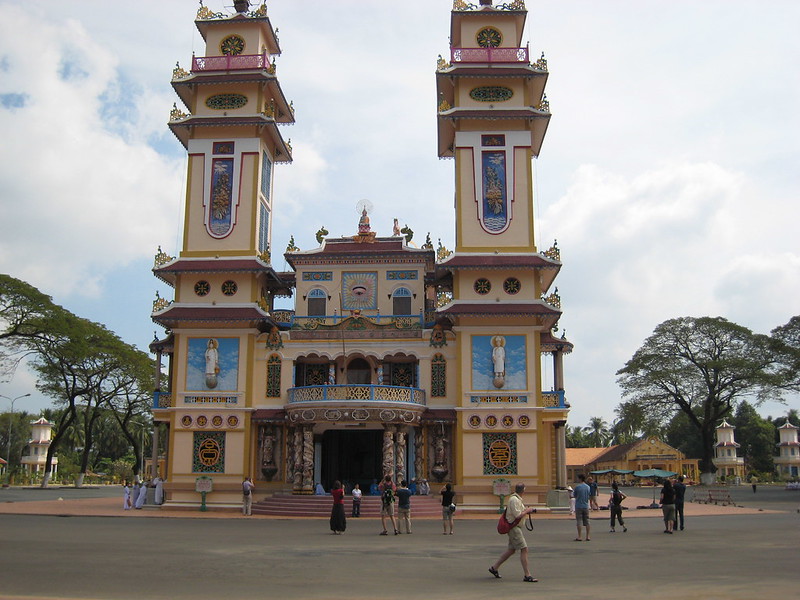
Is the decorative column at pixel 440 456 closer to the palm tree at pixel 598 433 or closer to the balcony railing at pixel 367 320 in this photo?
the balcony railing at pixel 367 320

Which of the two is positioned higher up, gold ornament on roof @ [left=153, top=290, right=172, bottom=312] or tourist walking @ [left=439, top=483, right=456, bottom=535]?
gold ornament on roof @ [left=153, top=290, right=172, bottom=312]

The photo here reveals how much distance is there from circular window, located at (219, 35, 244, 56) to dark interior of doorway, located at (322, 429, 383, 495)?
702 inches

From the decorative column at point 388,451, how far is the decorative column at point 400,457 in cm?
25

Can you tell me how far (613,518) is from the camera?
21.3 m

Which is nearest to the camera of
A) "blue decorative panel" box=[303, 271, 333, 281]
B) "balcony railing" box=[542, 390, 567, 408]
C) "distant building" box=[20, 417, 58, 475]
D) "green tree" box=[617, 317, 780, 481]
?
"balcony railing" box=[542, 390, 567, 408]

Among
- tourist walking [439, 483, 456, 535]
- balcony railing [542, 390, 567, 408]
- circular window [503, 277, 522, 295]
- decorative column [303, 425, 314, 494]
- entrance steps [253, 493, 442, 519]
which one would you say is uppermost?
circular window [503, 277, 522, 295]

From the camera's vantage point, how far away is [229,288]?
113ft

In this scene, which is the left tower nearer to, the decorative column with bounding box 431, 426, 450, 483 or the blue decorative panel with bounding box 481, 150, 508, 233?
the decorative column with bounding box 431, 426, 450, 483

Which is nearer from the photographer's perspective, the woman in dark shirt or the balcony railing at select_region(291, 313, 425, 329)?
the woman in dark shirt

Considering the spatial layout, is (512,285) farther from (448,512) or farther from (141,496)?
(141,496)

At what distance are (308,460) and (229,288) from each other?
8146 millimetres

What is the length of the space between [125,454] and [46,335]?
42857 mm

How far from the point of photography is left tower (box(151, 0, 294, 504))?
33.1 metres

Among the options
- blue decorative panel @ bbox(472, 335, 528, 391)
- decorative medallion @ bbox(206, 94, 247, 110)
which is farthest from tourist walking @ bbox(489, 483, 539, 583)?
decorative medallion @ bbox(206, 94, 247, 110)
